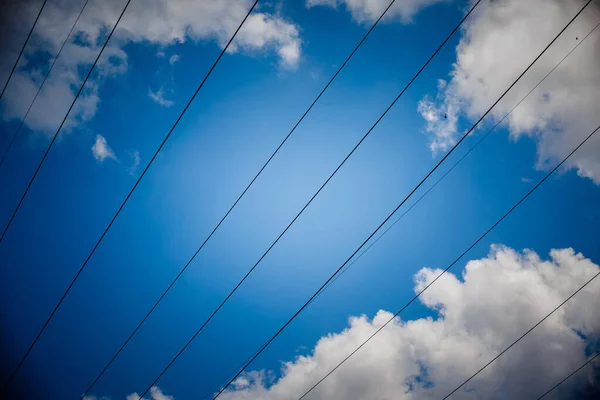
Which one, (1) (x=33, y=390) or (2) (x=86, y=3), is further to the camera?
(1) (x=33, y=390)

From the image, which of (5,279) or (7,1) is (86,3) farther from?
(5,279)

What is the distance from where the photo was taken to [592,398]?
→ 2600 centimetres

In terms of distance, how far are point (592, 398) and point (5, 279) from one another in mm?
49925

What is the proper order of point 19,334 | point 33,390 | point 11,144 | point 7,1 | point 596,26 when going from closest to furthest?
point 596,26 < point 7,1 < point 11,144 < point 19,334 < point 33,390

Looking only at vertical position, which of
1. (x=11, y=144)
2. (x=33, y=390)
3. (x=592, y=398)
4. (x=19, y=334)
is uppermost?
(x=11, y=144)

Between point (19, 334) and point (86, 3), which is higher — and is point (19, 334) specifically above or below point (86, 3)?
below

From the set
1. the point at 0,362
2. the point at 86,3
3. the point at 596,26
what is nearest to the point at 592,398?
the point at 596,26

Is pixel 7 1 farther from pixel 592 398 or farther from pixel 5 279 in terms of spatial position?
pixel 592 398

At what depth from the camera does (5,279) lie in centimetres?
1351

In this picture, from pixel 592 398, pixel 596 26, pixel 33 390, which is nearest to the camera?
pixel 596 26

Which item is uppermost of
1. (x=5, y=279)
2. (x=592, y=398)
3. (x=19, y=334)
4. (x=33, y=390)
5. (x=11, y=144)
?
(x=11, y=144)

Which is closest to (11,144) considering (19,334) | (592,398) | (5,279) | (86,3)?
(86,3)

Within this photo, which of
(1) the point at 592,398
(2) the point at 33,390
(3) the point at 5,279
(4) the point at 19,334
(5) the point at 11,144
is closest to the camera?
(5) the point at 11,144

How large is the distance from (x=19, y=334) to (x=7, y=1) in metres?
17.9
